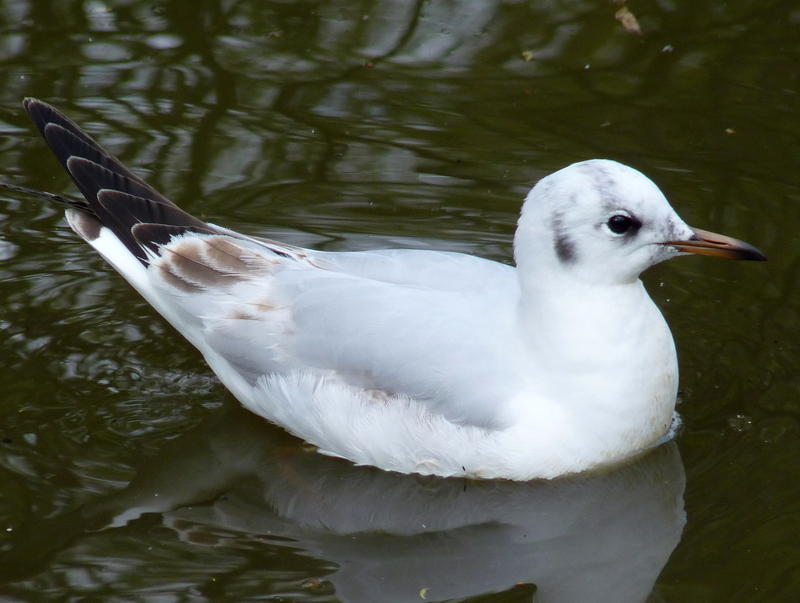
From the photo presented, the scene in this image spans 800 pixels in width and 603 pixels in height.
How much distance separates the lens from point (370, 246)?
6820 millimetres

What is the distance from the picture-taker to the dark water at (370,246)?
4.88 m

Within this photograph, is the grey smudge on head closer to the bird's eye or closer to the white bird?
the white bird

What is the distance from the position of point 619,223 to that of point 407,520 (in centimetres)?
139

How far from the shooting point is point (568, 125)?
7.79 meters

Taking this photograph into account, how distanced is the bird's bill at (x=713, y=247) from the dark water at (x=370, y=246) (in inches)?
32.2

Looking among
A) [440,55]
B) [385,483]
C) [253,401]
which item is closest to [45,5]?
[440,55]

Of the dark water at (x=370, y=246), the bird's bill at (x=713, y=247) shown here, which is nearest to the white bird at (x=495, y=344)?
the bird's bill at (x=713, y=247)

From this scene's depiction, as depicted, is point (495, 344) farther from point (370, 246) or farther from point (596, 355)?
point (370, 246)

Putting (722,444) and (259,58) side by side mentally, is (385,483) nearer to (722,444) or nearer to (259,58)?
(722,444)

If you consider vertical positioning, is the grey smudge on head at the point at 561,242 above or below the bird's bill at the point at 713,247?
above

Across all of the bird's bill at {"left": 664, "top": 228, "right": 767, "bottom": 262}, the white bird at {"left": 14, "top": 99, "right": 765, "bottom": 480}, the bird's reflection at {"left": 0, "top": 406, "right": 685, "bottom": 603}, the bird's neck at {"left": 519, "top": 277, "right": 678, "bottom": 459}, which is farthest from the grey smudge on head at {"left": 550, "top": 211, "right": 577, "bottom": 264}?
the bird's reflection at {"left": 0, "top": 406, "right": 685, "bottom": 603}

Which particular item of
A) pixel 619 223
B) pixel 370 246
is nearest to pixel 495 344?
pixel 619 223

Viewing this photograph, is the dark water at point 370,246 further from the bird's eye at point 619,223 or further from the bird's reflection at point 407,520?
the bird's eye at point 619,223

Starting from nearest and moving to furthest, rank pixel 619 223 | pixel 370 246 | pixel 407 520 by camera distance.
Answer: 1. pixel 619 223
2. pixel 407 520
3. pixel 370 246
